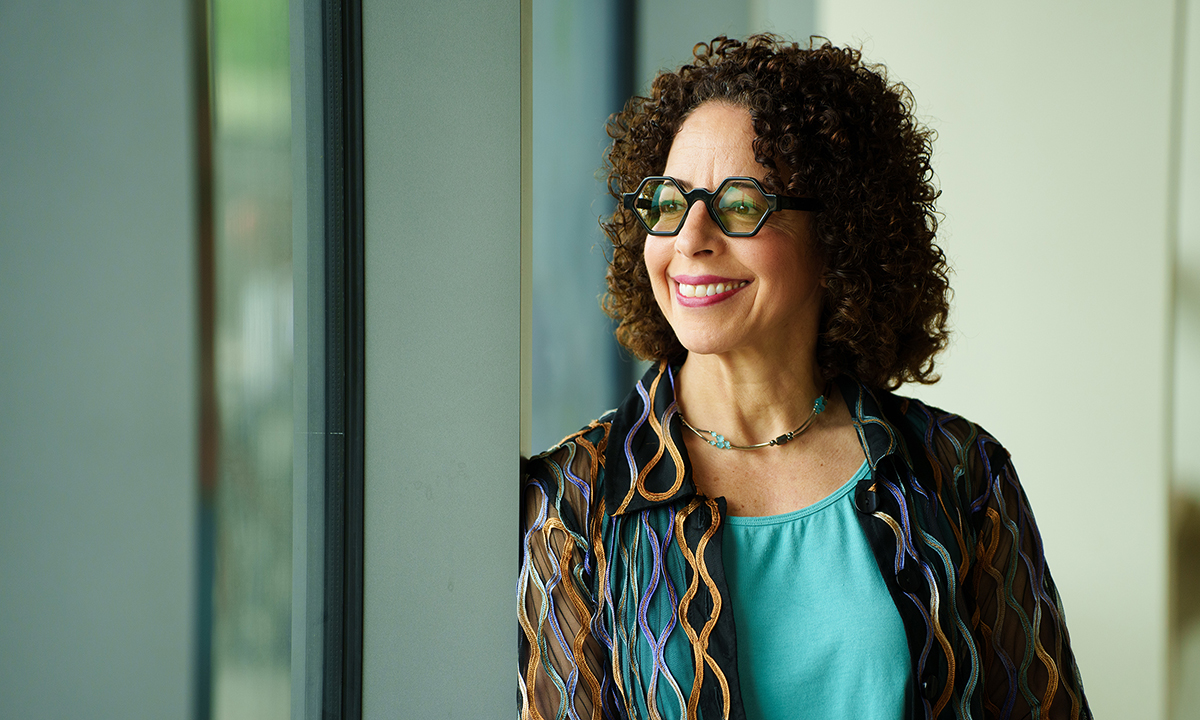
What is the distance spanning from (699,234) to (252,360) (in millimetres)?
731

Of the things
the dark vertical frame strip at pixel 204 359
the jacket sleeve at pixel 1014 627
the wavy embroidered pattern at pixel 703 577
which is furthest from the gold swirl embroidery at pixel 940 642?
the dark vertical frame strip at pixel 204 359

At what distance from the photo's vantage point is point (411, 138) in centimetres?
92

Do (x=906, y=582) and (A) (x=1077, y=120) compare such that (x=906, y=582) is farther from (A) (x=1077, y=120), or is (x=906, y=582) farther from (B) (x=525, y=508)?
(A) (x=1077, y=120)

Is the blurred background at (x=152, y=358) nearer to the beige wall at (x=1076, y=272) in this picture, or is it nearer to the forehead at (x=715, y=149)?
the forehead at (x=715, y=149)

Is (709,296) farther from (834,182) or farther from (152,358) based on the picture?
(152,358)

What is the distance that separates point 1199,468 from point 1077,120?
1131 mm

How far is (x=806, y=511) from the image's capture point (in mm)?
1257

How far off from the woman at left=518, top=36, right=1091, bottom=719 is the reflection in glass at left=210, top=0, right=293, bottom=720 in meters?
0.43

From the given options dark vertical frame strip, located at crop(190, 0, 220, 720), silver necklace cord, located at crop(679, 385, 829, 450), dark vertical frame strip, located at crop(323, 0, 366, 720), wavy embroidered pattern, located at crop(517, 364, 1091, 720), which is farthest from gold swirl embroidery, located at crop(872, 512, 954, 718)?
dark vertical frame strip, located at crop(190, 0, 220, 720)

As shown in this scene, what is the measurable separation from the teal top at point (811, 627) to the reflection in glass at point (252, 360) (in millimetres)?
678

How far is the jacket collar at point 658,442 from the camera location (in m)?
1.20

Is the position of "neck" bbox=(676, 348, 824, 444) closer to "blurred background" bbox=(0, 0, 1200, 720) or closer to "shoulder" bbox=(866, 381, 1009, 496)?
"shoulder" bbox=(866, 381, 1009, 496)

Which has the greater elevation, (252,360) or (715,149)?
(715,149)

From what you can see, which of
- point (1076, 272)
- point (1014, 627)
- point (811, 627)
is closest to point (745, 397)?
point (811, 627)
